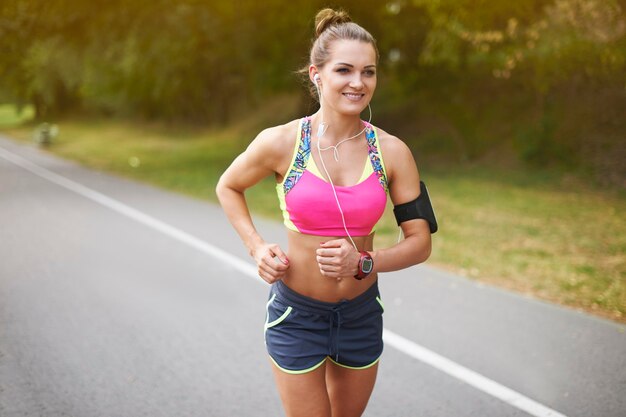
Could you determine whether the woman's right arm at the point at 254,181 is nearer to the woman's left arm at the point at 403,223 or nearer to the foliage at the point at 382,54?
the woman's left arm at the point at 403,223

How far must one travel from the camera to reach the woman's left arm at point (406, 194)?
2.73m

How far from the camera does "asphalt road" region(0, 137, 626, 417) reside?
443cm

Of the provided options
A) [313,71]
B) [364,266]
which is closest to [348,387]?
[364,266]

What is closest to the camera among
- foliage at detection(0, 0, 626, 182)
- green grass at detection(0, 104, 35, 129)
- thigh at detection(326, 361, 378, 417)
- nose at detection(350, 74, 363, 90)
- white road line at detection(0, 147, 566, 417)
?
nose at detection(350, 74, 363, 90)

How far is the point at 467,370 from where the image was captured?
194 inches

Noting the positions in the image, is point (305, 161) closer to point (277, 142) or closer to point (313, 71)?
point (277, 142)

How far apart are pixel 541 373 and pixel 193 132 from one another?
117ft

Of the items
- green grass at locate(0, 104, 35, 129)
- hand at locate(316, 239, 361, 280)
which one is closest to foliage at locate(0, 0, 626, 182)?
hand at locate(316, 239, 361, 280)

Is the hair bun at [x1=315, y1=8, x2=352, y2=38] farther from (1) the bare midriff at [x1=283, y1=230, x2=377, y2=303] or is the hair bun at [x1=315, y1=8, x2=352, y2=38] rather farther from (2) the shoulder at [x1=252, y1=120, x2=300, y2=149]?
(1) the bare midriff at [x1=283, y1=230, x2=377, y2=303]

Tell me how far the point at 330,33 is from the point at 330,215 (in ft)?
2.35

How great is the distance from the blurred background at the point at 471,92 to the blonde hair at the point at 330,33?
5.08 metres

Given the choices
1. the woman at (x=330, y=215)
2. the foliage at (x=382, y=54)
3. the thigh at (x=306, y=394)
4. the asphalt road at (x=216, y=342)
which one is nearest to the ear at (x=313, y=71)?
the woman at (x=330, y=215)

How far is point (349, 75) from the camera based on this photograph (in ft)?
8.63

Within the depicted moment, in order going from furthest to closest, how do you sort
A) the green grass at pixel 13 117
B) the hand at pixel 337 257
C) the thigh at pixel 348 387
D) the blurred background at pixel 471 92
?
the green grass at pixel 13 117 < the blurred background at pixel 471 92 < the thigh at pixel 348 387 < the hand at pixel 337 257
